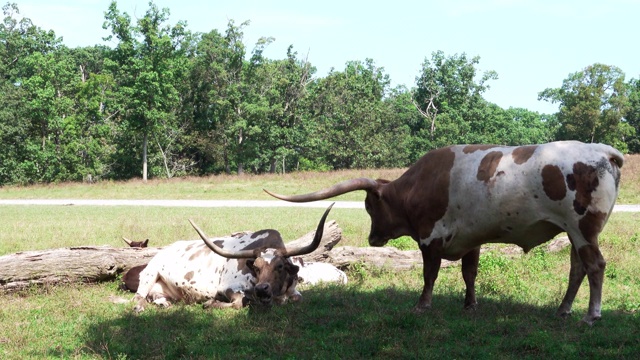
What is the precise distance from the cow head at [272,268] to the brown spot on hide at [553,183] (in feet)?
9.08

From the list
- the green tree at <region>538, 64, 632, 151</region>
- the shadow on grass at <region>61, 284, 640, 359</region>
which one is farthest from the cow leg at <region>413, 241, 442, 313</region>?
the green tree at <region>538, 64, 632, 151</region>

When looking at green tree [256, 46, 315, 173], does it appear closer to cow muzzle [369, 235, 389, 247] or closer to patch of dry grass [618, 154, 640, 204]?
patch of dry grass [618, 154, 640, 204]

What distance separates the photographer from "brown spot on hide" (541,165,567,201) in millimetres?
7410

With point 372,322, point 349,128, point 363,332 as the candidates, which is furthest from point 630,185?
point 349,128

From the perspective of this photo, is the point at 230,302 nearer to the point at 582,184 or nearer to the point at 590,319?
the point at 590,319

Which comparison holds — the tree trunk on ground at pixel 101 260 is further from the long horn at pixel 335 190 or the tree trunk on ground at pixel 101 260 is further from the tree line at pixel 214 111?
the tree line at pixel 214 111

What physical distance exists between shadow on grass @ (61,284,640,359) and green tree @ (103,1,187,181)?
43.7 metres

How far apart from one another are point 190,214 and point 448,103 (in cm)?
4941

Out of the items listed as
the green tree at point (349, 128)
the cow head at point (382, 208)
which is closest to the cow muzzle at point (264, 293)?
the cow head at point (382, 208)

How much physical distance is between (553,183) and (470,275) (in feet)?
6.25

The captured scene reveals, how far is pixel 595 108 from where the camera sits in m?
69.7

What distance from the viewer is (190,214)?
23703mm

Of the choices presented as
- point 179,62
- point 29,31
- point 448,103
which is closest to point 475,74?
point 448,103

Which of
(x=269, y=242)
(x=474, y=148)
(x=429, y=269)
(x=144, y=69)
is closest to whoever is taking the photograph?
(x=474, y=148)
